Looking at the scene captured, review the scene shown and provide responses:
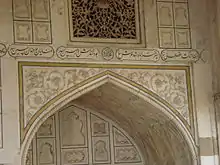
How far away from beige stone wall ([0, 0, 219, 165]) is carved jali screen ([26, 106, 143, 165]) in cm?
95

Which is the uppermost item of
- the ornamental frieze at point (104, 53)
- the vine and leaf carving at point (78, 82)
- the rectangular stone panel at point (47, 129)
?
the ornamental frieze at point (104, 53)

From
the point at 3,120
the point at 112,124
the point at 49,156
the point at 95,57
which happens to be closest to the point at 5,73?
the point at 3,120

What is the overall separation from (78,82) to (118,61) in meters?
0.45

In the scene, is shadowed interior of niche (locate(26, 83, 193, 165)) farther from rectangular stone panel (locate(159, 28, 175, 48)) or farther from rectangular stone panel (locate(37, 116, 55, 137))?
rectangular stone panel (locate(159, 28, 175, 48))

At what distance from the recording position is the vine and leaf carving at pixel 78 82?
16.7ft

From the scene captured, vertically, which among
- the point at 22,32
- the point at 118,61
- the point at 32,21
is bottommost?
the point at 118,61

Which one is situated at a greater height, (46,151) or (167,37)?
(167,37)

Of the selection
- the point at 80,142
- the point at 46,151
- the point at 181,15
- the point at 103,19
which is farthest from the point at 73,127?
the point at 181,15

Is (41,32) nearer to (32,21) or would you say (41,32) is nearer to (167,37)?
(32,21)

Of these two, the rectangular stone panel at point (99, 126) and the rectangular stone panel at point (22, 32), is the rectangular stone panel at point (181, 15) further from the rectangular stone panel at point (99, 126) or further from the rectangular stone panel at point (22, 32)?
the rectangular stone panel at point (22, 32)

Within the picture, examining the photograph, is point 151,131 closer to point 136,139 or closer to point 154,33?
point 136,139

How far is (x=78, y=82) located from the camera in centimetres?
522

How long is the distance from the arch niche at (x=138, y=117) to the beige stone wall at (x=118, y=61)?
3 cm

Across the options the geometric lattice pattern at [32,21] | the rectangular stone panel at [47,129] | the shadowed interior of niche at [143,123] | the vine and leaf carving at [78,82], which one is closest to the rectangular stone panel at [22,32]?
the geometric lattice pattern at [32,21]
